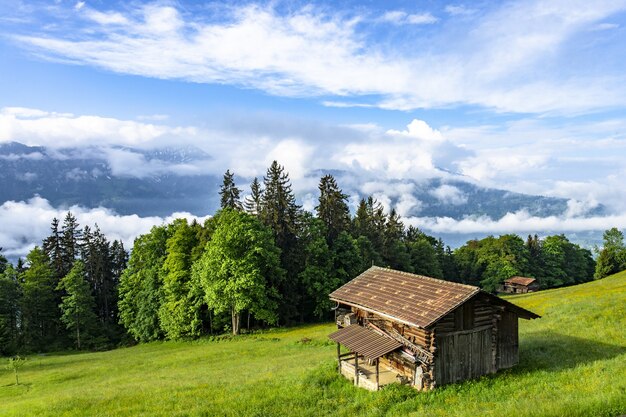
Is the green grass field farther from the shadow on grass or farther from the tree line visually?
the tree line

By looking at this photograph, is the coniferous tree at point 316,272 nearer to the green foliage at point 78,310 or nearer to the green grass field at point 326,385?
the green grass field at point 326,385

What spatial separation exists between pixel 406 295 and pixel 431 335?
335cm

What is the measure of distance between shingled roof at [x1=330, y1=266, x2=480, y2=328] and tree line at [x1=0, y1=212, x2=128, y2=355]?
52362 mm

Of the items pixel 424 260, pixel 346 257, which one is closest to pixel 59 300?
pixel 346 257

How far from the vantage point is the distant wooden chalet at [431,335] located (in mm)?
22938

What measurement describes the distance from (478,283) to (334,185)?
208ft

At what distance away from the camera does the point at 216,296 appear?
52.6m

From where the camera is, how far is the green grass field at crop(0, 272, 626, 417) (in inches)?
725

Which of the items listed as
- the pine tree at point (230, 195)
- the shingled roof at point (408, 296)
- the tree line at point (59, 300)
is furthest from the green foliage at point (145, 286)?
the shingled roof at point (408, 296)

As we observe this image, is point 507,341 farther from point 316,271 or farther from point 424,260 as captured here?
point 424,260

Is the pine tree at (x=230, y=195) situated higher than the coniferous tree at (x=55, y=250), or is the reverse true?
the pine tree at (x=230, y=195)

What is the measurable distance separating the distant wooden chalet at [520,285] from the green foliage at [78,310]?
9972cm

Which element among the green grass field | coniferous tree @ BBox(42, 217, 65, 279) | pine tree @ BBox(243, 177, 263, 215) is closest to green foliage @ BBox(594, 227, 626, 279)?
the green grass field

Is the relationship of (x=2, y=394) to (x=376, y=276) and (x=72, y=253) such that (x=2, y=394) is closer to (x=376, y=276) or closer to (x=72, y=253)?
(x=376, y=276)
